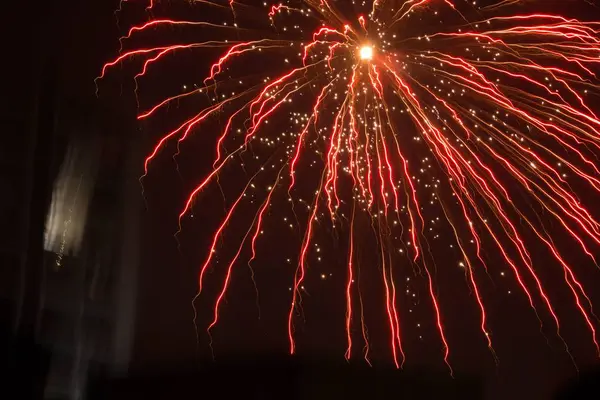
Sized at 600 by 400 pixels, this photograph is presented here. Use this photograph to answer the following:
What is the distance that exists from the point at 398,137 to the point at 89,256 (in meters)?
0.92

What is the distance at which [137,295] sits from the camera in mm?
1796

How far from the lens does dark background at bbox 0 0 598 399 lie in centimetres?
175

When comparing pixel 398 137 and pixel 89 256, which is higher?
pixel 398 137

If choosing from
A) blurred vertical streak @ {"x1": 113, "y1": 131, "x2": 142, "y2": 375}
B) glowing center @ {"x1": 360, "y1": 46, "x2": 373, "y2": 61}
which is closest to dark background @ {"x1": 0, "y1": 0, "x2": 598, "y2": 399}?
blurred vertical streak @ {"x1": 113, "y1": 131, "x2": 142, "y2": 375}

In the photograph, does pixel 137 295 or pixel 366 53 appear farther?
pixel 366 53

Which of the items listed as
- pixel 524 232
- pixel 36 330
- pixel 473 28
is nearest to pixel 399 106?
pixel 473 28

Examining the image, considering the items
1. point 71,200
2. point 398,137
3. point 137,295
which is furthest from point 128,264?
point 398,137

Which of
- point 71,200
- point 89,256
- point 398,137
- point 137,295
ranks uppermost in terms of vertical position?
point 398,137

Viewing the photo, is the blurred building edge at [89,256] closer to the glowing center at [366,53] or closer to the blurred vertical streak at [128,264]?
the blurred vertical streak at [128,264]

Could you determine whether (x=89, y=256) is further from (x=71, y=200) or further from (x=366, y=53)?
(x=366, y=53)

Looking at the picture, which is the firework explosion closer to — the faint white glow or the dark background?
the dark background

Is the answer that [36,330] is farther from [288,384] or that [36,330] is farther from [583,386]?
[583,386]

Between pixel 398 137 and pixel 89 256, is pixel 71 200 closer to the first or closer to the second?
pixel 89 256

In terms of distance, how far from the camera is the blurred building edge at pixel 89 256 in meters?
1.76
